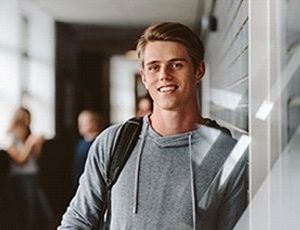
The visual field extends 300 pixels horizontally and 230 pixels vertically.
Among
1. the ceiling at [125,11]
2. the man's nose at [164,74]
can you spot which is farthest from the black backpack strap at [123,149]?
the ceiling at [125,11]

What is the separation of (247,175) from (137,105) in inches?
12.0

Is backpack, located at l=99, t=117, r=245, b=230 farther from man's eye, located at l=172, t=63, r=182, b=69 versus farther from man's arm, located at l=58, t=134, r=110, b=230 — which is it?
man's eye, located at l=172, t=63, r=182, b=69

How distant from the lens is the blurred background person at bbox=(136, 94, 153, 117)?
1439mm

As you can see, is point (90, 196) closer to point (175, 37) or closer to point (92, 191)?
point (92, 191)

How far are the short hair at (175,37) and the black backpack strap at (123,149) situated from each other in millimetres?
143

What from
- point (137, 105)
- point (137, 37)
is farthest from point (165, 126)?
point (137, 37)

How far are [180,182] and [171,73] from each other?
25 centimetres

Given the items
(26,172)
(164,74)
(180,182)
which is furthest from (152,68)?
(26,172)

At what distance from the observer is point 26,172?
1474 mm

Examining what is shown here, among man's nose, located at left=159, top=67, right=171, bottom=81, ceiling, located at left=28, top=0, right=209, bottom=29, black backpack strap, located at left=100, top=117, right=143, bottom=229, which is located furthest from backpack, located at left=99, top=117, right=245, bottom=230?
ceiling, located at left=28, top=0, right=209, bottom=29

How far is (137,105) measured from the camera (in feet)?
4.72

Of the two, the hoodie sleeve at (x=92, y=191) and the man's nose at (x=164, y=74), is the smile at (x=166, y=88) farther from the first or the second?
the hoodie sleeve at (x=92, y=191)

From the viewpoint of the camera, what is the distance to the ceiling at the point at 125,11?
1.41 m

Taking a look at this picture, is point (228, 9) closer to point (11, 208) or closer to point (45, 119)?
point (45, 119)
